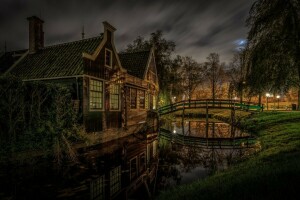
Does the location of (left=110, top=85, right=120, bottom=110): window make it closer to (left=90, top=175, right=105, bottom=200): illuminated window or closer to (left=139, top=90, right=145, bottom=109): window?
(left=139, top=90, right=145, bottom=109): window

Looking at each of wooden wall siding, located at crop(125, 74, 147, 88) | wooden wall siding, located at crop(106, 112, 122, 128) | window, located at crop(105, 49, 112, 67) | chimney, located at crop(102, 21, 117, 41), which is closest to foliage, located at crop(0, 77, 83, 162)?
wooden wall siding, located at crop(106, 112, 122, 128)

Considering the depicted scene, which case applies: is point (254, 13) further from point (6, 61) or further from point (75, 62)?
point (6, 61)

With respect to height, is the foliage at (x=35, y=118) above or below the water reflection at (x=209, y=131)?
above

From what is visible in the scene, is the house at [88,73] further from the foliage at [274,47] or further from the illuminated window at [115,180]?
the foliage at [274,47]

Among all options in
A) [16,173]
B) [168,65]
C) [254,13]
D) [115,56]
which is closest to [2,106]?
[16,173]

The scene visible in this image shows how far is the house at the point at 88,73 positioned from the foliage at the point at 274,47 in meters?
9.41

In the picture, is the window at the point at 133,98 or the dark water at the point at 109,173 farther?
the window at the point at 133,98

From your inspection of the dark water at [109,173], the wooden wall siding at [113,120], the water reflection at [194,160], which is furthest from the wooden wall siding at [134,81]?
the dark water at [109,173]

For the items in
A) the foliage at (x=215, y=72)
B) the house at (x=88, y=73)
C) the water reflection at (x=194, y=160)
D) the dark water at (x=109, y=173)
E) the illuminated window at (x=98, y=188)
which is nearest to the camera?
the illuminated window at (x=98, y=188)

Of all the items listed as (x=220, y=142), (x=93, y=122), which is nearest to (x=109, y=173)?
(x=93, y=122)

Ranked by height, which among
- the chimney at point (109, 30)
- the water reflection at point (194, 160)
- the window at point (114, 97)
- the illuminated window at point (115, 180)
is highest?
the chimney at point (109, 30)

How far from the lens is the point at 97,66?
14.4 meters

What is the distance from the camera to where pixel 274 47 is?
9.36m

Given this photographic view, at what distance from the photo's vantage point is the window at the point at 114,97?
16.2 metres
